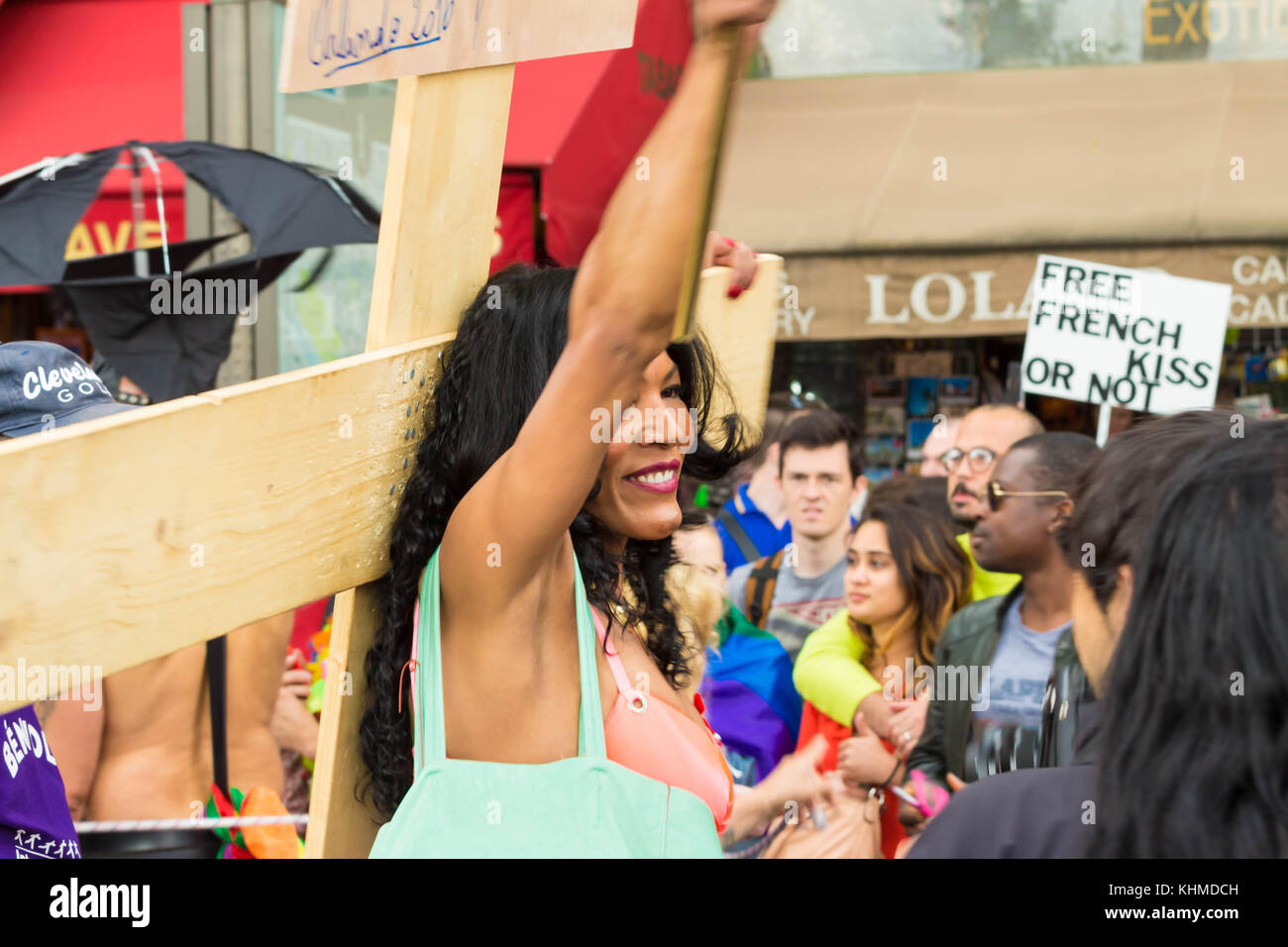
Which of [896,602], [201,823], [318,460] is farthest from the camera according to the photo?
[896,602]

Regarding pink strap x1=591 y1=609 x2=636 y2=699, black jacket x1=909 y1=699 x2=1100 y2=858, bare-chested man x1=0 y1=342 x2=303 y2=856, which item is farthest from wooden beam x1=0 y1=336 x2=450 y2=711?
bare-chested man x1=0 y1=342 x2=303 y2=856

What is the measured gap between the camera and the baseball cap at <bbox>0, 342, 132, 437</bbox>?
1.91 metres

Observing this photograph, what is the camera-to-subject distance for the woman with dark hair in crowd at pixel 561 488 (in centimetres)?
113

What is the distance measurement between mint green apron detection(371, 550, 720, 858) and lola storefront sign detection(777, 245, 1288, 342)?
5427 millimetres

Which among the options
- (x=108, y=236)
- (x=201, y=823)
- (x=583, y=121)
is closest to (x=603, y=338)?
(x=201, y=823)

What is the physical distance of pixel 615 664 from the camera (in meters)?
1.51

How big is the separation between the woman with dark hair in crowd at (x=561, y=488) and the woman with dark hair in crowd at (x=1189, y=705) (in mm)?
443

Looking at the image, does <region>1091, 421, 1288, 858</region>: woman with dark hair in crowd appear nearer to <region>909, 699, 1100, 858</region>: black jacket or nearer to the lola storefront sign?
<region>909, 699, 1100, 858</region>: black jacket

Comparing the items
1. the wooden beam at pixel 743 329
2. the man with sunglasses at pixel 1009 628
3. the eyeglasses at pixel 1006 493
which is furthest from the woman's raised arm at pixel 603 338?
the eyeglasses at pixel 1006 493

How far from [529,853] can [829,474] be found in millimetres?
3159

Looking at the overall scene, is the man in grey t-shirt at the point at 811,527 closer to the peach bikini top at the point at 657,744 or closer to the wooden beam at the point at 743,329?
the wooden beam at the point at 743,329

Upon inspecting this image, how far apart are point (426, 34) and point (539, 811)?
0.87 meters

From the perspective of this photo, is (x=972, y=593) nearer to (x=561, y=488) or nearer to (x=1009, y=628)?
(x=1009, y=628)
